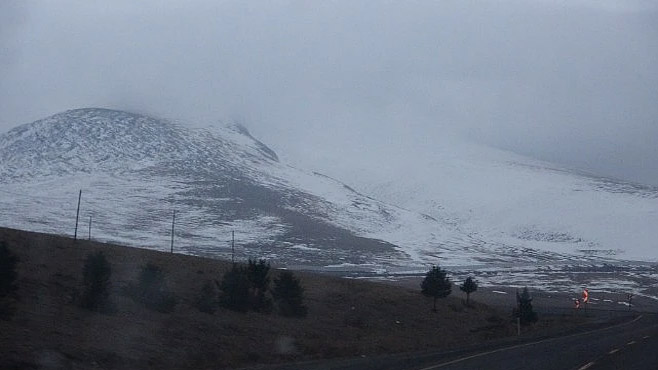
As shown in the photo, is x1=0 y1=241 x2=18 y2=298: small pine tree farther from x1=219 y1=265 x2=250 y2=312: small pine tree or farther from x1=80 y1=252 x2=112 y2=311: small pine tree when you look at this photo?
x1=219 y1=265 x2=250 y2=312: small pine tree

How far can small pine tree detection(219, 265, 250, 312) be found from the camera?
3962 centimetres

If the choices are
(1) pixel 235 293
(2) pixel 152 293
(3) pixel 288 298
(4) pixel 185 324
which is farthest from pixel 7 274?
(3) pixel 288 298

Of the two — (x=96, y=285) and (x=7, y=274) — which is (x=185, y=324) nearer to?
(x=96, y=285)

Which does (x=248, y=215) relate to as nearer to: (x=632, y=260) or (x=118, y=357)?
(x=632, y=260)

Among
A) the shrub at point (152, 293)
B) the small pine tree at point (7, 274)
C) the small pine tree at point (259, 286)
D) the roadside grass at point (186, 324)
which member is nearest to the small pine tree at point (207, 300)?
the roadside grass at point (186, 324)

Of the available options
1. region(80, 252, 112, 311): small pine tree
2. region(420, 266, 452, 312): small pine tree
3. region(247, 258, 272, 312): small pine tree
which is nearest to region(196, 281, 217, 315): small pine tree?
region(247, 258, 272, 312): small pine tree

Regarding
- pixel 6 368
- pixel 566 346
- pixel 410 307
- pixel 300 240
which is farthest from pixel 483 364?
pixel 300 240

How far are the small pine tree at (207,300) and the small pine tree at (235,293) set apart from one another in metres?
0.41

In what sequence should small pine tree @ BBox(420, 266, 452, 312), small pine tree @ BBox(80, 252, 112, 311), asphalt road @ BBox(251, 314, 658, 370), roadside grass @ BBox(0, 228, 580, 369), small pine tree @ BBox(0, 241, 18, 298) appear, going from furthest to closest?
small pine tree @ BBox(420, 266, 452, 312), small pine tree @ BBox(80, 252, 112, 311), small pine tree @ BBox(0, 241, 18, 298), roadside grass @ BBox(0, 228, 580, 369), asphalt road @ BBox(251, 314, 658, 370)

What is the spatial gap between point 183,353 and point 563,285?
91553mm

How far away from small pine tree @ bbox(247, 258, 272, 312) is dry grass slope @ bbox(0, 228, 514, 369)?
1128mm

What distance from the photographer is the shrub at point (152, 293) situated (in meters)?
35.1

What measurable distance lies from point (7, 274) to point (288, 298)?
53.5 ft

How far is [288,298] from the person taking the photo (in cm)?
4375
